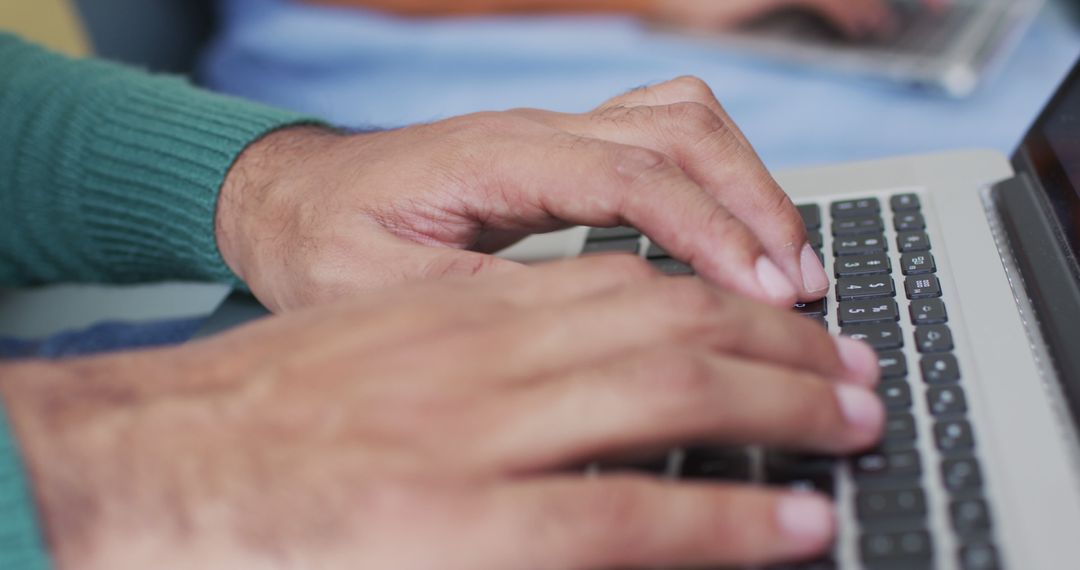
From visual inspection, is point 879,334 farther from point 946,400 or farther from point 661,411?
point 661,411

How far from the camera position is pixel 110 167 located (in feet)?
2.43

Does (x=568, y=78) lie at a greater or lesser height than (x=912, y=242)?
greater

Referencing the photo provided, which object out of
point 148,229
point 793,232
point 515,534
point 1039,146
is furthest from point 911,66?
point 515,534

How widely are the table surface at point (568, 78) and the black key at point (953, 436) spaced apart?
0.66m

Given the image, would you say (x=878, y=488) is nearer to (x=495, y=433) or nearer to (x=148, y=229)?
(x=495, y=433)

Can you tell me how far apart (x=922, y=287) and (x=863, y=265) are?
4cm

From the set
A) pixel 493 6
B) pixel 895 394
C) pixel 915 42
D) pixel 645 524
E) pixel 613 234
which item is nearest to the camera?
pixel 645 524

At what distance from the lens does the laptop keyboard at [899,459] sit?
1.18 ft

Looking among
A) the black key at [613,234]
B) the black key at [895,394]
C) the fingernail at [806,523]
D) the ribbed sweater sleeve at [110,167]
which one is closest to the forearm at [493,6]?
the ribbed sweater sleeve at [110,167]

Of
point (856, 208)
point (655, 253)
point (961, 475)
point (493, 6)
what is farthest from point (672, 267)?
point (493, 6)

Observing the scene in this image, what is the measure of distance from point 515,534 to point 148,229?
0.51 meters

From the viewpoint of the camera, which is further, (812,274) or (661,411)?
(812,274)

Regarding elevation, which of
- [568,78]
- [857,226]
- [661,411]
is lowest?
[661,411]

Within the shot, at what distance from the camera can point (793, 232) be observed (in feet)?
1.69
